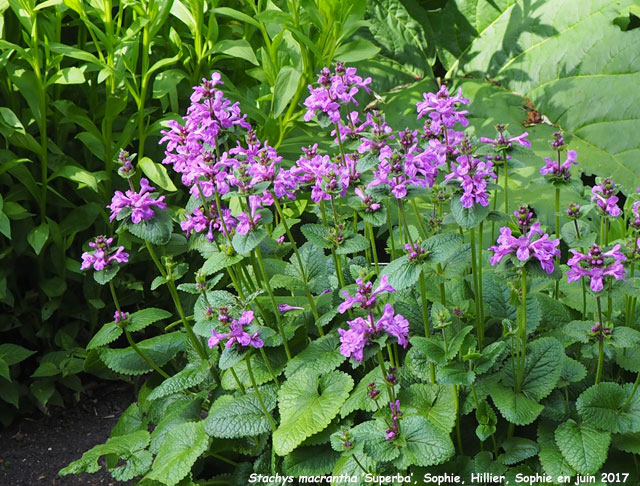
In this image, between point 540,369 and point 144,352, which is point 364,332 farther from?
point 144,352

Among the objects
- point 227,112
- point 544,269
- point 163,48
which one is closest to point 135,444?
point 227,112

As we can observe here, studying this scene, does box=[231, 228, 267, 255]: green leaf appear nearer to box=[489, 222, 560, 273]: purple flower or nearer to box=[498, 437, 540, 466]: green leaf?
box=[489, 222, 560, 273]: purple flower

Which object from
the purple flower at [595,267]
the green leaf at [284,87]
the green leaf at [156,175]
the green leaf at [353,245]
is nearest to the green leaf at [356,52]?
the green leaf at [284,87]

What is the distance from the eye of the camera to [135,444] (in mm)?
1725

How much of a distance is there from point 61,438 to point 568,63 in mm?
2261

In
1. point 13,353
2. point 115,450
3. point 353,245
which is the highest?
point 353,245

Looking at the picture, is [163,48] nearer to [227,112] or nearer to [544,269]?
[227,112]

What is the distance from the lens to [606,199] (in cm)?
149

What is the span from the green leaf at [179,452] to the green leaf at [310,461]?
0.18m

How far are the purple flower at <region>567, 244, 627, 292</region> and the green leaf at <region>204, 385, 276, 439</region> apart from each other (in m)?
0.72

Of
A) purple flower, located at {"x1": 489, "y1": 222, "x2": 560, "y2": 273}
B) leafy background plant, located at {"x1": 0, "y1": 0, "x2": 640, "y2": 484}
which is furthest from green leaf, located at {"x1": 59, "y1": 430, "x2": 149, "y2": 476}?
purple flower, located at {"x1": 489, "y1": 222, "x2": 560, "y2": 273}

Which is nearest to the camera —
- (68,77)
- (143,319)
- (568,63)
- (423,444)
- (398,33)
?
(423,444)

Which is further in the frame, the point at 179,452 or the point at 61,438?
the point at 61,438

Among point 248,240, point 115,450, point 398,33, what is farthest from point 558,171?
point 398,33
